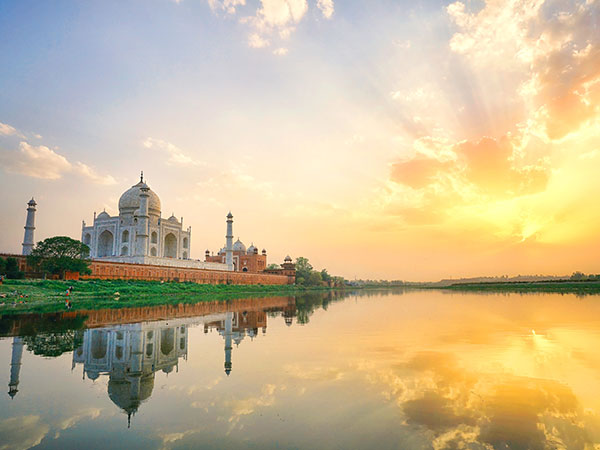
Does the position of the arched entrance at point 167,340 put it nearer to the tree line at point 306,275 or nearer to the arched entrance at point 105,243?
the arched entrance at point 105,243

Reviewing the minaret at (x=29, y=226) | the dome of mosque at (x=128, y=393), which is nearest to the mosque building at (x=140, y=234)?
the minaret at (x=29, y=226)

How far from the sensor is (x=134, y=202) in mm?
62156

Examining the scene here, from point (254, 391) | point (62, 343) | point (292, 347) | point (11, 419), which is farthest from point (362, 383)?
point (62, 343)

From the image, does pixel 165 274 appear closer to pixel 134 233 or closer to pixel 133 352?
pixel 134 233

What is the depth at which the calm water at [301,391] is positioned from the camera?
4773 mm

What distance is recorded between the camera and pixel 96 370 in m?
8.19

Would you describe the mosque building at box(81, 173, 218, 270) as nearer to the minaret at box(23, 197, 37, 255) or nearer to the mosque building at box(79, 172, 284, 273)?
the mosque building at box(79, 172, 284, 273)

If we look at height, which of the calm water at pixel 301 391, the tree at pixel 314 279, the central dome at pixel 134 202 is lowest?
the calm water at pixel 301 391

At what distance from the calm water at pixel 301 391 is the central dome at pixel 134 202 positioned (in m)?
52.2

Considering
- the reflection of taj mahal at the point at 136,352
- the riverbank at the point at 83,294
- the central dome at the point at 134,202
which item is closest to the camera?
the reflection of taj mahal at the point at 136,352

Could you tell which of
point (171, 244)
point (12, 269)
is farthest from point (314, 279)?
point (12, 269)

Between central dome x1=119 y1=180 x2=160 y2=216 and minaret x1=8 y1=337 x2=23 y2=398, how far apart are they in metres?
53.1

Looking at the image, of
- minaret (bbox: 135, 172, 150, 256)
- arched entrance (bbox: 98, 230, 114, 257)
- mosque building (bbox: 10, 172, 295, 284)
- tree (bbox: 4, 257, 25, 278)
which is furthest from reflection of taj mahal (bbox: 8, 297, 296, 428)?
arched entrance (bbox: 98, 230, 114, 257)

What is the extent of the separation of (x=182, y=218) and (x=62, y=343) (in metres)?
57.7
